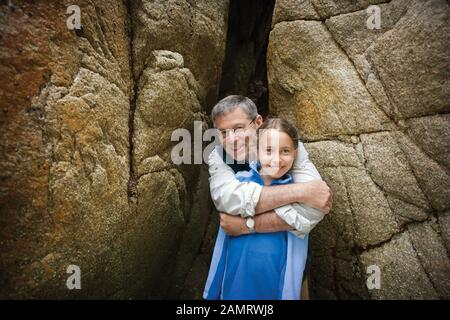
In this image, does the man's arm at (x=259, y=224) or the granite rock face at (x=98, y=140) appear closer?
the granite rock face at (x=98, y=140)

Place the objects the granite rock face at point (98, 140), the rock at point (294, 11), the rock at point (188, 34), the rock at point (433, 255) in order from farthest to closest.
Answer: the rock at point (294, 11) → the rock at point (188, 34) → the rock at point (433, 255) → the granite rock face at point (98, 140)

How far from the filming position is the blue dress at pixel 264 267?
7.67 ft

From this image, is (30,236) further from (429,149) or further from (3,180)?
(429,149)

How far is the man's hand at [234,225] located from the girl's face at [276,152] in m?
0.47

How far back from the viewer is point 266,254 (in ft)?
7.79

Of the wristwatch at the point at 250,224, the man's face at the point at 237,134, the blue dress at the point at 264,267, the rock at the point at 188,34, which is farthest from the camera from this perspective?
the rock at the point at 188,34

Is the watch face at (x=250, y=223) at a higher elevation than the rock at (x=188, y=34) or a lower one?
lower

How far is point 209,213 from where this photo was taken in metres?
4.28

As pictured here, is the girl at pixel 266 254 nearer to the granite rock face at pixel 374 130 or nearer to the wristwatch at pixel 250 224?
the wristwatch at pixel 250 224

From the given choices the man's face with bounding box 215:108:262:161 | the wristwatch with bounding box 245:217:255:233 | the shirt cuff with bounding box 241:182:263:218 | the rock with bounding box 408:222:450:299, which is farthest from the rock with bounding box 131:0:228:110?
the rock with bounding box 408:222:450:299

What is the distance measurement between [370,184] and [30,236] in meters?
2.90

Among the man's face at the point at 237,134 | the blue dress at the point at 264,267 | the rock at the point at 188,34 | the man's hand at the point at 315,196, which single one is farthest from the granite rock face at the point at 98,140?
Answer: the man's hand at the point at 315,196

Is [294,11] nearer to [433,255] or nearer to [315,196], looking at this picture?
[315,196]

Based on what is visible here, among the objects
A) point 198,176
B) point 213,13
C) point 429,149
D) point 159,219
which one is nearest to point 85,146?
point 159,219
